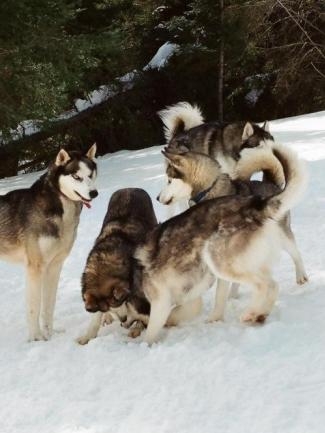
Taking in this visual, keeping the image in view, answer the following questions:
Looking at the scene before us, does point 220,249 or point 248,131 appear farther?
point 248,131

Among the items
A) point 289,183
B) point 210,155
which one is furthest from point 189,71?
point 289,183

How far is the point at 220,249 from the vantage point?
153 inches

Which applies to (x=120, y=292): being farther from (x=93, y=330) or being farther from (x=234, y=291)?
(x=234, y=291)

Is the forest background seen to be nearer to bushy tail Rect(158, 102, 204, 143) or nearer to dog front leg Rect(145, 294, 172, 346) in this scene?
bushy tail Rect(158, 102, 204, 143)

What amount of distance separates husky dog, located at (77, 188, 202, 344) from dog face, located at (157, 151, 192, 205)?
0.59 meters

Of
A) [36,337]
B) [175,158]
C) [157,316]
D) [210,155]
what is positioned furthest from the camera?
[210,155]

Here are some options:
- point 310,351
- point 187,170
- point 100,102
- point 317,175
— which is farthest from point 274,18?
point 310,351

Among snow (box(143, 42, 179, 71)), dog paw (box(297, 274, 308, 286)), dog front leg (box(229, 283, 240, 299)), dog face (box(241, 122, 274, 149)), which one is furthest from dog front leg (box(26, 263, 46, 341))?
snow (box(143, 42, 179, 71))

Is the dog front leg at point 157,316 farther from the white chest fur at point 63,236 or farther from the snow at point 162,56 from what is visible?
the snow at point 162,56

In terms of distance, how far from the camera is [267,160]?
14.1 ft

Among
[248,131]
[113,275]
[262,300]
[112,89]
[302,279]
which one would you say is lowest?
[112,89]

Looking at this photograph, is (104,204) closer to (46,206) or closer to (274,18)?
(46,206)

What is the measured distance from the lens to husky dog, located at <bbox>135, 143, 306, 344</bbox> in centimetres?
381

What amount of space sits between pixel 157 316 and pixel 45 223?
4.14ft
